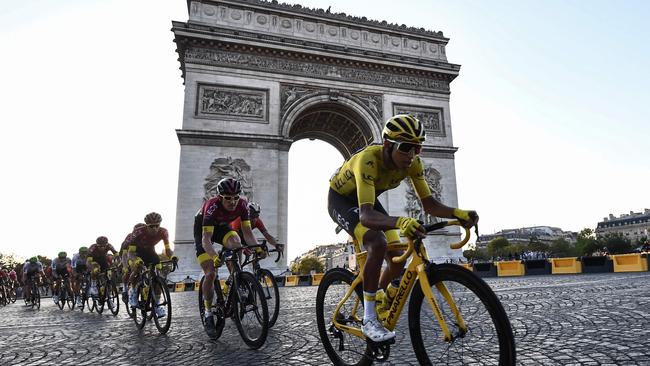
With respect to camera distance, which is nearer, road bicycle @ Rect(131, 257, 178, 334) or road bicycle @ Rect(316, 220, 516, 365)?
road bicycle @ Rect(316, 220, 516, 365)

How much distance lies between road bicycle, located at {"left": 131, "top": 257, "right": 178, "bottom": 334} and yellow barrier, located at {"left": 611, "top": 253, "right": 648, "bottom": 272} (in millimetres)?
17342

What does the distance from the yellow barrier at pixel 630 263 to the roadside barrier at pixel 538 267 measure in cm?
247

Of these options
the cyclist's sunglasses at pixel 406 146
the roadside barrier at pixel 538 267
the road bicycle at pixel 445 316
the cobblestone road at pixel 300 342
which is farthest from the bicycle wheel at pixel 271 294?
the roadside barrier at pixel 538 267

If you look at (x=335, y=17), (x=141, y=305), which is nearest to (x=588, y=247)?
(x=335, y=17)

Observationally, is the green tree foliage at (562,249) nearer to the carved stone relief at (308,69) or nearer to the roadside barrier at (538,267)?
the carved stone relief at (308,69)

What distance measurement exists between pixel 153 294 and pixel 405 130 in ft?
15.0

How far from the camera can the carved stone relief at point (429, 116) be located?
25614 millimetres

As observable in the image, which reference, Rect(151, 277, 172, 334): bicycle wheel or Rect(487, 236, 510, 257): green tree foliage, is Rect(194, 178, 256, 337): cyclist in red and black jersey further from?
Rect(487, 236, 510, 257): green tree foliage

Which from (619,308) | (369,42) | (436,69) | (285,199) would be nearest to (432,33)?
(436,69)

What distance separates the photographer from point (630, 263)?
53.1ft

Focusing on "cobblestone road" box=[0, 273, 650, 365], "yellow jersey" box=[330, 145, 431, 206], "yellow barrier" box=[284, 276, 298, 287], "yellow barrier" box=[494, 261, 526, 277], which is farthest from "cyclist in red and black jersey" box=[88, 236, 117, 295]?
"yellow barrier" box=[494, 261, 526, 277]

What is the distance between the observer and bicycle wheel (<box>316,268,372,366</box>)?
297cm

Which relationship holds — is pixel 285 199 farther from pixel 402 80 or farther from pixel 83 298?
pixel 83 298

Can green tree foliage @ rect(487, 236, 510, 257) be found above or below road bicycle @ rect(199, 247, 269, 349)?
above
